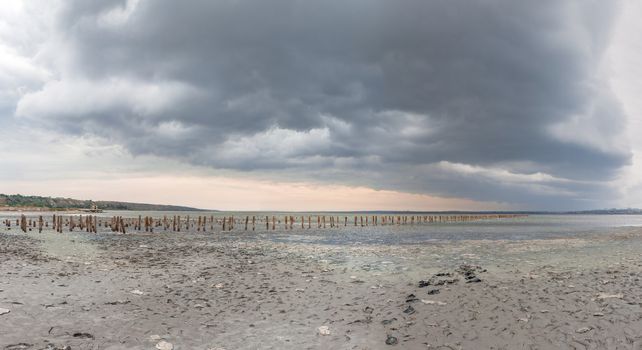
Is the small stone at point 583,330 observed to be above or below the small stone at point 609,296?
below

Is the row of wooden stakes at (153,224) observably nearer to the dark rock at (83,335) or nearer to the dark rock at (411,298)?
the dark rock at (83,335)

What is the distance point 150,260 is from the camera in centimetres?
2075

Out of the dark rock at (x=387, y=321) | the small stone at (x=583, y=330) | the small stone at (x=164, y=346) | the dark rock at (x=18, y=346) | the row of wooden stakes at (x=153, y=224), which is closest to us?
the dark rock at (x=18, y=346)

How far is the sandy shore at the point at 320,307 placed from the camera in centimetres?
839

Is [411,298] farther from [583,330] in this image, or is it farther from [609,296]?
[609,296]

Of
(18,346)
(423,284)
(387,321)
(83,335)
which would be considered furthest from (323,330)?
(18,346)

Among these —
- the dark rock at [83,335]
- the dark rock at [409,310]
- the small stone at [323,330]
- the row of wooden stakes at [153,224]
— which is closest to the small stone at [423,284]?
the dark rock at [409,310]

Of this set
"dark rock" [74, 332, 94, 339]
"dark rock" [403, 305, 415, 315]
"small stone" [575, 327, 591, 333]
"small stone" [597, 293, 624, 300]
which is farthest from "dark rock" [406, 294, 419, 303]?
"dark rock" [74, 332, 94, 339]

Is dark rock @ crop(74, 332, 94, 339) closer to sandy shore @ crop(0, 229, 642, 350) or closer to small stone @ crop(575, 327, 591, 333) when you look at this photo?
sandy shore @ crop(0, 229, 642, 350)

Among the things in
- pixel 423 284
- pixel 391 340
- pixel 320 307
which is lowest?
pixel 320 307

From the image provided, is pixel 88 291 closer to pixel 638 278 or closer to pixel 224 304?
pixel 224 304

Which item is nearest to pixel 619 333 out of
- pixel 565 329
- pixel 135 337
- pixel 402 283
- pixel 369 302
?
pixel 565 329

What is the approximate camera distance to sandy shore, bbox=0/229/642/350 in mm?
8391

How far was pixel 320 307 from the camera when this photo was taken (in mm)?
11289
